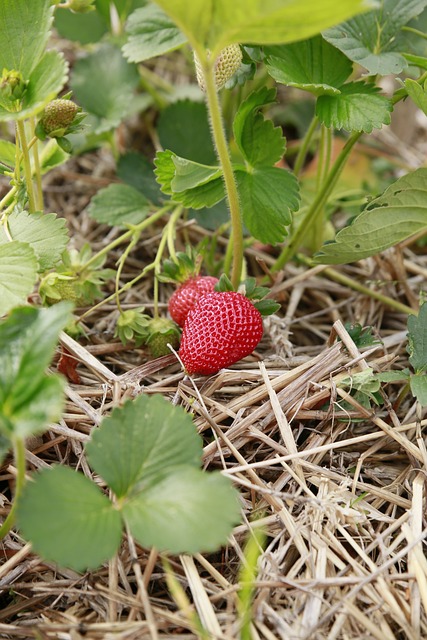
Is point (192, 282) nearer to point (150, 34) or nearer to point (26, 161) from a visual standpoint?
point (26, 161)

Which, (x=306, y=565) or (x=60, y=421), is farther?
(x=60, y=421)

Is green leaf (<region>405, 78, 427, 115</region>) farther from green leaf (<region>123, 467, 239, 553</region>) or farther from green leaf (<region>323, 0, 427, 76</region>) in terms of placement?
Result: green leaf (<region>123, 467, 239, 553</region>)

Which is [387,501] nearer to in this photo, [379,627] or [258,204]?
[379,627]

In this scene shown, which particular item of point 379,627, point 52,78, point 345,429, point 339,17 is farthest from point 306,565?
point 52,78

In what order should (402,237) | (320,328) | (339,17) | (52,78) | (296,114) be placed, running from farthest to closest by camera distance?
1. (296,114)
2. (320,328)
3. (402,237)
4. (52,78)
5. (339,17)

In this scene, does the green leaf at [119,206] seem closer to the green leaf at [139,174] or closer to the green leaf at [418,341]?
the green leaf at [139,174]

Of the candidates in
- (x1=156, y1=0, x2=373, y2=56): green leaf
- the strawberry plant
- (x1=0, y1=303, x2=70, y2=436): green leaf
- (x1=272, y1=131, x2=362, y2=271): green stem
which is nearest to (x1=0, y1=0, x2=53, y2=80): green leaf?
the strawberry plant

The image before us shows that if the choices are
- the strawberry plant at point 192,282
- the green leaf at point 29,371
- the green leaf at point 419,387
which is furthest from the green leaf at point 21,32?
the green leaf at point 419,387
